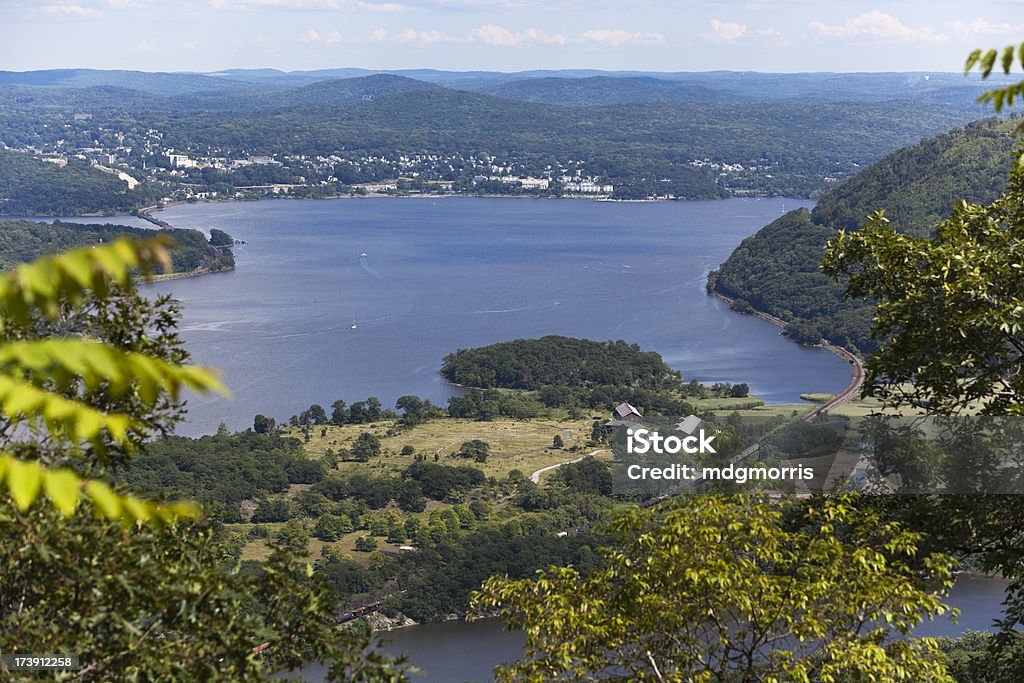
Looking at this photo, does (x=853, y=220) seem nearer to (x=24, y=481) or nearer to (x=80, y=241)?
(x=80, y=241)

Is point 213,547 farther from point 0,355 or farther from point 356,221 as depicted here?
point 356,221

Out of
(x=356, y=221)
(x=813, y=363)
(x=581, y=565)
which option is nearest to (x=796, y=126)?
(x=356, y=221)

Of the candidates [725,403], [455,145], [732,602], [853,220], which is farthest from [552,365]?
[455,145]

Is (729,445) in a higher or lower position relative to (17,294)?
lower

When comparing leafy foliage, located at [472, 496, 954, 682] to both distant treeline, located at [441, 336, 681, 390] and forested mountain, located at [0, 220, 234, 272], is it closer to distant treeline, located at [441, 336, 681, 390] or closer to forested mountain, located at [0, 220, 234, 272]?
distant treeline, located at [441, 336, 681, 390]

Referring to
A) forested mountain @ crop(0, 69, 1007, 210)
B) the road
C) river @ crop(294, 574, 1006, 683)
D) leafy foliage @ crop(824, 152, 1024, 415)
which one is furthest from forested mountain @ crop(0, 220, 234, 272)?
leafy foliage @ crop(824, 152, 1024, 415)
